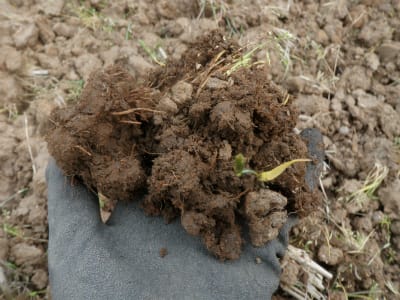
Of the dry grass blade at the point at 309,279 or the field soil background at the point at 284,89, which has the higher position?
the field soil background at the point at 284,89

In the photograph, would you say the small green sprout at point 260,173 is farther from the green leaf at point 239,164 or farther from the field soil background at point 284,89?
the field soil background at point 284,89

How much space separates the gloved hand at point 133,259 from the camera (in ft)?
A: 4.87

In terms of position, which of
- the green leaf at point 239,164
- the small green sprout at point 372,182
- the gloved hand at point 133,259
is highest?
the green leaf at point 239,164

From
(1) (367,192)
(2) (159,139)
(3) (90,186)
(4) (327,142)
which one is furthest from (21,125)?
(1) (367,192)

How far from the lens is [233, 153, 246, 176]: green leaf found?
1.53 meters

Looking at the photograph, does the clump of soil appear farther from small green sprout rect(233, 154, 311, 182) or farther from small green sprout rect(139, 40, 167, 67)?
small green sprout rect(139, 40, 167, 67)

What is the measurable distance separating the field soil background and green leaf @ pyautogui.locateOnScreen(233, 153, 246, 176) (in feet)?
1.23

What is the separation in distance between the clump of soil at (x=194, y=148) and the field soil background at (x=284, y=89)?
15 cm

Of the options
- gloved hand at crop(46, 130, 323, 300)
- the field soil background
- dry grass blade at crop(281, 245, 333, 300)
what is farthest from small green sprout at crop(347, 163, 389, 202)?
gloved hand at crop(46, 130, 323, 300)

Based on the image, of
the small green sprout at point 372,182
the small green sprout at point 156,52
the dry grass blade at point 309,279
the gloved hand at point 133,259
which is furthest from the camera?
the small green sprout at point 156,52

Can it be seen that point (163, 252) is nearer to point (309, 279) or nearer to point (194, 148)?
point (194, 148)

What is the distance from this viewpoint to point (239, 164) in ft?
5.03

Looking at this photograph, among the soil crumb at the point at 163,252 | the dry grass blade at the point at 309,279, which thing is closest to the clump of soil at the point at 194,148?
the soil crumb at the point at 163,252

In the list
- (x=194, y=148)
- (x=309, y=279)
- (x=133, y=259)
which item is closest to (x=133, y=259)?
(x=133, y=259)
